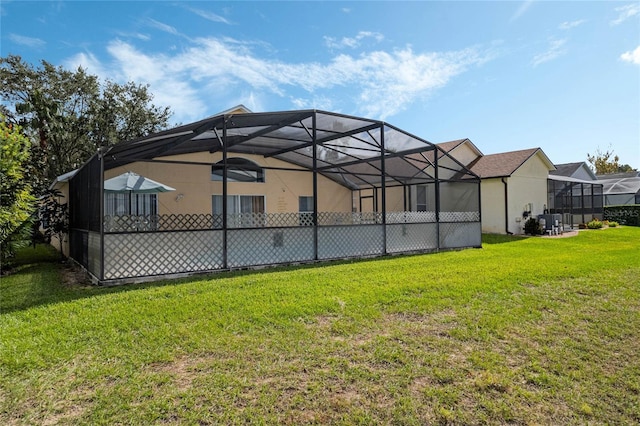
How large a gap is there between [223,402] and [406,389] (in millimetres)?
1431

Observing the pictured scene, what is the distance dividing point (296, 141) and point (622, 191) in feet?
98.4

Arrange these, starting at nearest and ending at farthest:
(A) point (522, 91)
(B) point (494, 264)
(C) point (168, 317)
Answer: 1. (C) point (168, 317)
2. (B) point (494, 264)
3. (A) point (522, 91)

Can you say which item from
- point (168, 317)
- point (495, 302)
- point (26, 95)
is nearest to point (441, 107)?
point (495, 302)

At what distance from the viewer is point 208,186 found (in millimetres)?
13117

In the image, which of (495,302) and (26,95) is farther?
(26,95)

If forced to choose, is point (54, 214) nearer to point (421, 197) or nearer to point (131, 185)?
point (131, 185)

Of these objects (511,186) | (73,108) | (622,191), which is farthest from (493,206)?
(73,108)

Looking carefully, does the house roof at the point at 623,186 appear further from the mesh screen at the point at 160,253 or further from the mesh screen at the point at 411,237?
the mesh screen at the point at 160,253

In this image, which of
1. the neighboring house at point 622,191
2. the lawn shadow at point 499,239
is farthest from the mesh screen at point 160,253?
the neighboring house at point 622,191

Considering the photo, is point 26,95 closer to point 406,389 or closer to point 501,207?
point 406,389

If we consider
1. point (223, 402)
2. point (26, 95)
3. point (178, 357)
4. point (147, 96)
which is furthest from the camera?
point (147, 96)

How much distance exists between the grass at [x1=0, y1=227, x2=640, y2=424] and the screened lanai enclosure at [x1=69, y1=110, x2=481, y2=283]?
3.77 ft

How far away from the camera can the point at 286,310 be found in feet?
15.2

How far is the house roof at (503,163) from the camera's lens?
54.9 ft
